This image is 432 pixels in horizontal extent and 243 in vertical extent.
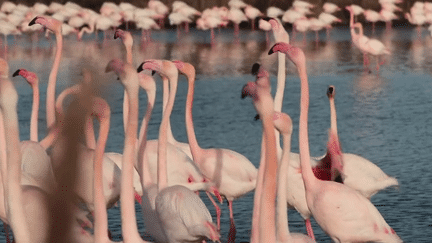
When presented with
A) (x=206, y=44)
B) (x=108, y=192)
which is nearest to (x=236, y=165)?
(x=108, y=192)

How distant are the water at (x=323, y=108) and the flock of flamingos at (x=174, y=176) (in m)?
0.19

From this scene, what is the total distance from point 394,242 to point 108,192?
217 centimetres

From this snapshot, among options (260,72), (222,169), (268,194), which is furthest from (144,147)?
(268,194)

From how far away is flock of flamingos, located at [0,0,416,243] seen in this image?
191cm

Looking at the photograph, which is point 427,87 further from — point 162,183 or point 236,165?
point 162,183

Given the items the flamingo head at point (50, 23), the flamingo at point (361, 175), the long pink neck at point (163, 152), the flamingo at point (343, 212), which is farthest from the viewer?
the flamingo head at point (50, 23)

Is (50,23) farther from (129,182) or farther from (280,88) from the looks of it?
(129,182)

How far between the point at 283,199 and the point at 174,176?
2463mm

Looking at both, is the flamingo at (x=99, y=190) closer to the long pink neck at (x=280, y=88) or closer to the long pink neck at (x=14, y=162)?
the long pink neck at (x=14, y=162)

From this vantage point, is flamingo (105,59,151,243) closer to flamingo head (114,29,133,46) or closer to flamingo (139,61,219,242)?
flamingo (139,61,219,242)

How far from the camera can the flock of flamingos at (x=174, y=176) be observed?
1.91 metres

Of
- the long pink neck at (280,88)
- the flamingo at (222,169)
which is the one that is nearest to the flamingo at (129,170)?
the long pink neck at (280,88)

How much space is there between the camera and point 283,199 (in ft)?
15.1

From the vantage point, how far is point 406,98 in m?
14.1
